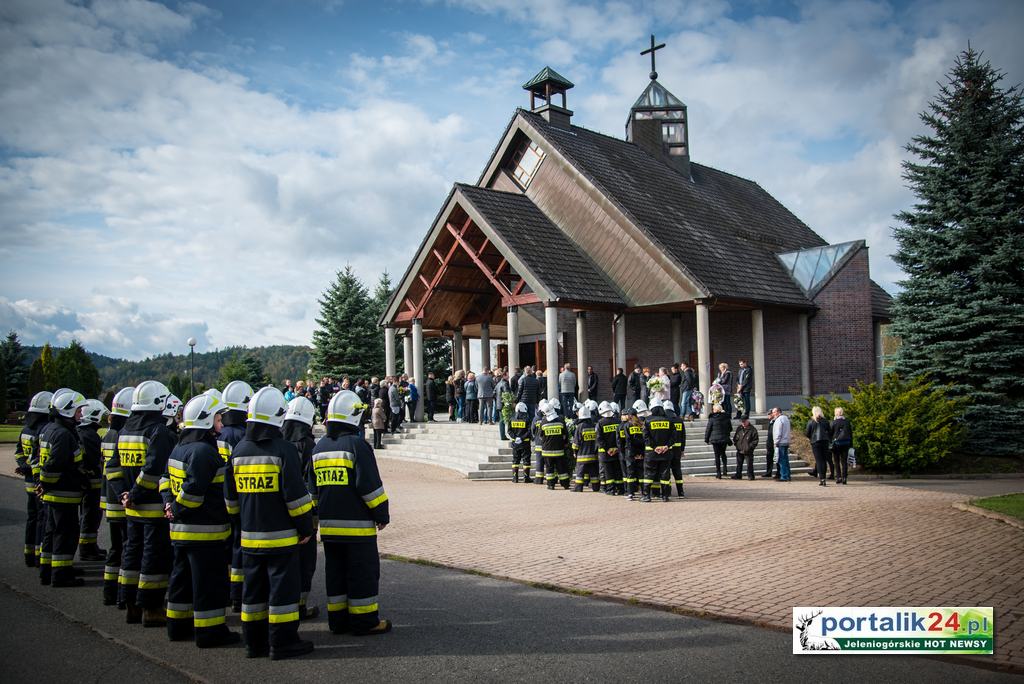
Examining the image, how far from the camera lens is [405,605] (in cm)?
704

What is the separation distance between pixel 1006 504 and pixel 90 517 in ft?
42.9

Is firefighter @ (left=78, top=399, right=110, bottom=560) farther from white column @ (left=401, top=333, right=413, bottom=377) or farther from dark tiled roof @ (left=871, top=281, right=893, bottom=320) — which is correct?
dark tiled roof @ (left=871, top=281, right=893, bottom=320)

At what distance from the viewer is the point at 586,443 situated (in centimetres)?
1512

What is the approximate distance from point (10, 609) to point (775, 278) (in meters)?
23.4

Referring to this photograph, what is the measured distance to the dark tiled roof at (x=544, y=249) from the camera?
22.0 metres

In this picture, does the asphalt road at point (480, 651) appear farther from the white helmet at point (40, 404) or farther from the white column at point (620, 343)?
the white column at point (620, 343)

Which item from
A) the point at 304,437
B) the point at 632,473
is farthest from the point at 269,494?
the point at 632,473

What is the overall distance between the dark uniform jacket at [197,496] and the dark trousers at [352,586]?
933 mm

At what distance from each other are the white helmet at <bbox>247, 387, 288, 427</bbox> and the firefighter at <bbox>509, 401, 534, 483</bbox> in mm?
10866

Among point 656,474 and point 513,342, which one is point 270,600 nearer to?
point 656,474

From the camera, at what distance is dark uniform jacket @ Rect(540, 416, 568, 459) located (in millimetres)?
15656

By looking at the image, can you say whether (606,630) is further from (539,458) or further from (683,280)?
(683,280)

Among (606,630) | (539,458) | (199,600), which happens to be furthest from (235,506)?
(539,458)

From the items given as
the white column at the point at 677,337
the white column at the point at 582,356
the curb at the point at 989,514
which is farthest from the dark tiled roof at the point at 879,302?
the curb at the point at 989,514
